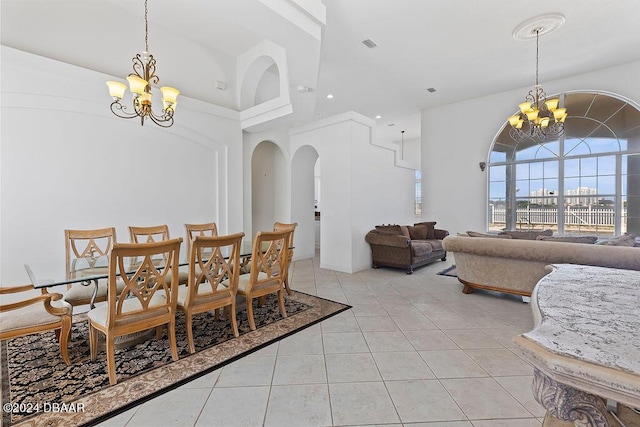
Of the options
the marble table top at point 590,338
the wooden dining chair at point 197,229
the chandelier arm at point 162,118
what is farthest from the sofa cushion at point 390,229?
the marble table top at point 590,338

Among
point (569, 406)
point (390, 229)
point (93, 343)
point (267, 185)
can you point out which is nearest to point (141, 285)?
point (93, 343)

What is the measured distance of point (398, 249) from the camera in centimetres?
502

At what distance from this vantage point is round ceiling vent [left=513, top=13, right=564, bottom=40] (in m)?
3.73

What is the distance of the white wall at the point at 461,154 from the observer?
6.29 m

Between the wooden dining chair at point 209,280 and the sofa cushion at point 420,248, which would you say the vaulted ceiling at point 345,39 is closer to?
the wooden dining chair at point 209,280

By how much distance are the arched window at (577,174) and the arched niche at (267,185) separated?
191 inches

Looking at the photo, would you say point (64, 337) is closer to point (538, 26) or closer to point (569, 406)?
point (569, 406)

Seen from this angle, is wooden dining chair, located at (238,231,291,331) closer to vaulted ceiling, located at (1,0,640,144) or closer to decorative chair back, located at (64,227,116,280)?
decorative chair back, located at (64,227,116,280)

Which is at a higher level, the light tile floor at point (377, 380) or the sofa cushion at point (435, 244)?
the sofa cushion at point (435, 244)

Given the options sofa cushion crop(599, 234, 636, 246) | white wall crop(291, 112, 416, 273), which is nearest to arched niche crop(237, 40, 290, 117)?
white wall crop(291, 112, 416, 273)

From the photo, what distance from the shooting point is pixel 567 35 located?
4.14m

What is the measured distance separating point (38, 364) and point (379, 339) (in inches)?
109

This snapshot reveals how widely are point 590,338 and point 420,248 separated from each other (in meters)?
4.52

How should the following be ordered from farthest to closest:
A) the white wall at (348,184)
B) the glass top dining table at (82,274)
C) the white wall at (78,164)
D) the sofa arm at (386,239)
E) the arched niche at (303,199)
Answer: the arched niche at (303,199)
the white wall at (348,184)
the sofa arm at (386,239)
the white wall at (78,164)
the glass top dining table at (82,274)
